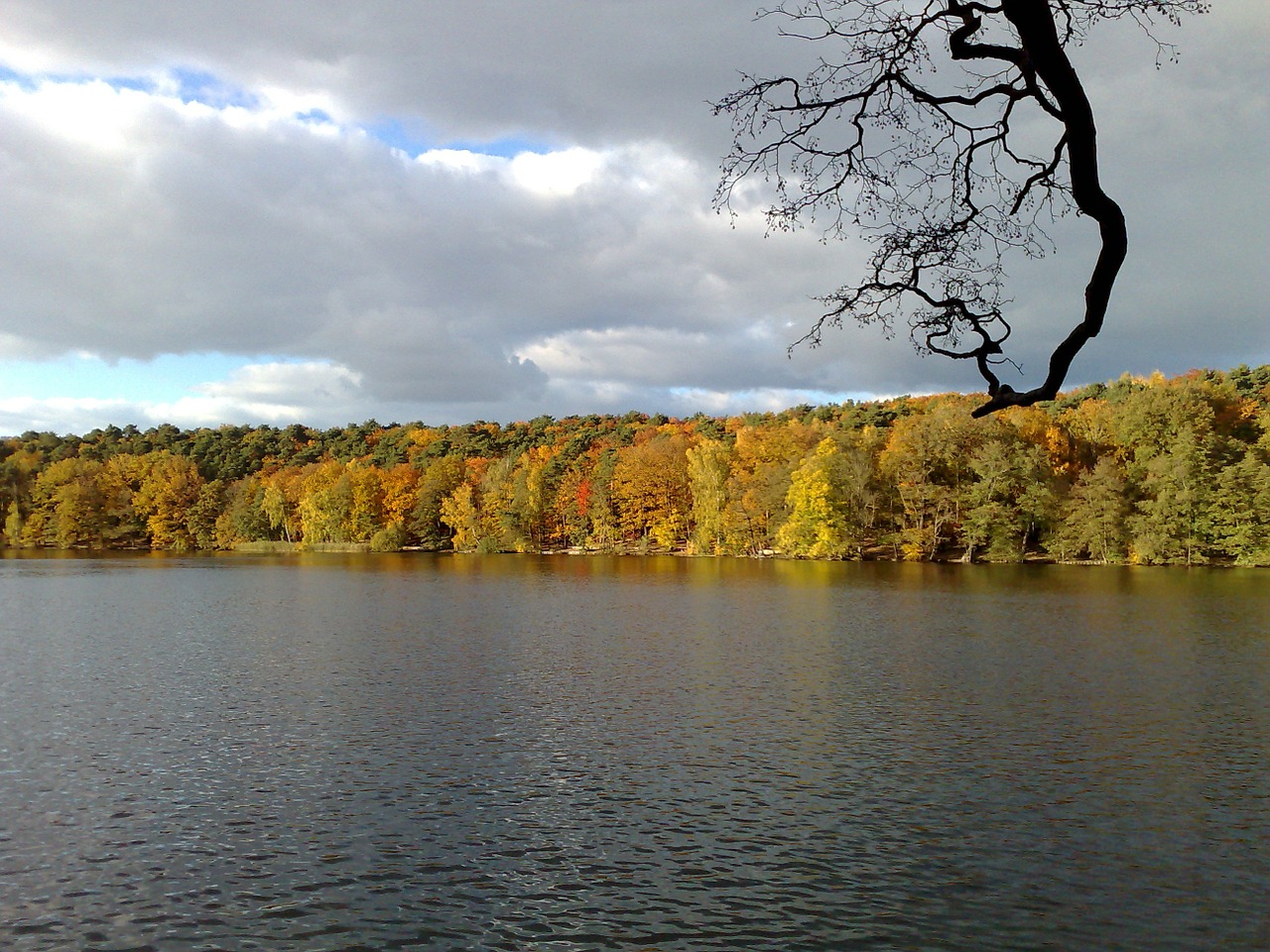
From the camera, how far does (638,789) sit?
14539mm

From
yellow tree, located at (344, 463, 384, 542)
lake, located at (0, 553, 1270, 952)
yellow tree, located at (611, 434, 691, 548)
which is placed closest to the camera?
lake, located at (0, 553, 1270, 952)

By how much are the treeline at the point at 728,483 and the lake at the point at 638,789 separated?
43956 mm

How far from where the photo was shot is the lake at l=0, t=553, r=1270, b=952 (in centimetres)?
1014

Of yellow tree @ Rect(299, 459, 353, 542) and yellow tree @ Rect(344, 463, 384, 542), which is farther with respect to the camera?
yellow tree @ Rect(344, 463, 384, 542)

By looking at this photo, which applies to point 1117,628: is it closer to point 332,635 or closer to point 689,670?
point 689,670

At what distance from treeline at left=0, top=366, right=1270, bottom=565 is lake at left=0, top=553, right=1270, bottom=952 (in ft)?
144

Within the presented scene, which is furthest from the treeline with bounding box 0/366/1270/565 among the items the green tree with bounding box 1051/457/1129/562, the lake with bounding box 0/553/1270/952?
the lake with bounding box 0/553/1270/952

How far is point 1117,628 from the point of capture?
106 ft

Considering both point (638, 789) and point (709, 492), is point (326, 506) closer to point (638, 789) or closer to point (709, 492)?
point (709, 492)

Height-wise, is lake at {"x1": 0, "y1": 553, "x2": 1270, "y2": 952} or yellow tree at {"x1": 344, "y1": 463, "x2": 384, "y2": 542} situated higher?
yellow tree at {"x1": 344, "y1": 463, "x2": 384, "y2": 542}

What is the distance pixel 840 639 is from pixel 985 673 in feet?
22.5

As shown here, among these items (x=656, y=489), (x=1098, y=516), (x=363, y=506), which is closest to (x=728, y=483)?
(x=656, y=489)

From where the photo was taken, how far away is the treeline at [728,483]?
71250 mm

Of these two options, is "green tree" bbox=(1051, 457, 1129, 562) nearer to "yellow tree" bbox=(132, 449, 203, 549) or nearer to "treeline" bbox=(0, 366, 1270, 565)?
"treeline" bbox=(0, 366, 1270, 565)
